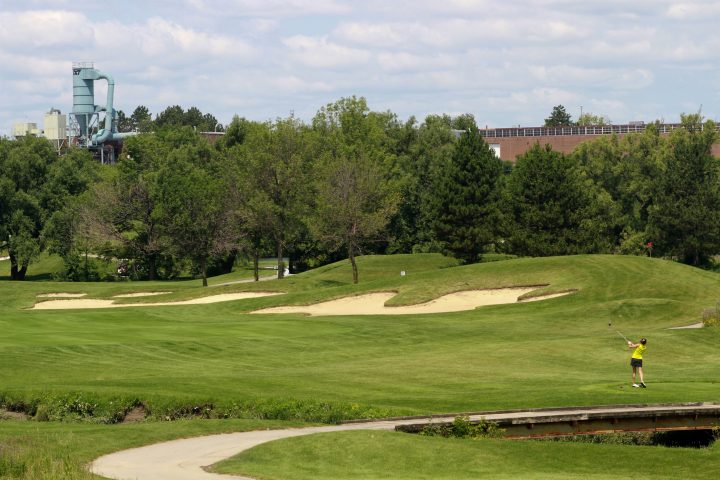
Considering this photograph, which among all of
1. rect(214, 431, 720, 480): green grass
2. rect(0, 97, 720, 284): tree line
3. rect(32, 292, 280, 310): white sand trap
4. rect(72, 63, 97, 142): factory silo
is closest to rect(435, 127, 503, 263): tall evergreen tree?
rect(0, 97, 720, 284): tree line

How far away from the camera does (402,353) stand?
46.9 m

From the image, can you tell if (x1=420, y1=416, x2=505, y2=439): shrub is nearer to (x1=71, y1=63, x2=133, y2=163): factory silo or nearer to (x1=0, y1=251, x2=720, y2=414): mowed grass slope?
(x1=0, y1=251, x2=720, y2=414): mowed grass slope

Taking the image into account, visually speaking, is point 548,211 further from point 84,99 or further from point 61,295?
point 84,99

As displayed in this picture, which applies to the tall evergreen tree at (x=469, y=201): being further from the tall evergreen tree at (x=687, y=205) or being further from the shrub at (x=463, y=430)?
the shrub at (x=463, y=430)

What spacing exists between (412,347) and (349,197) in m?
37.8

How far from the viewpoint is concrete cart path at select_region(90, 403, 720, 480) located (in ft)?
72.4

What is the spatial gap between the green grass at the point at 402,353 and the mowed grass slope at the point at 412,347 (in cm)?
10

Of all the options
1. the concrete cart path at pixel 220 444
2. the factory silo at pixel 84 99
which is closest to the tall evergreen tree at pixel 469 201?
the concrete cart path at pixel 220 444

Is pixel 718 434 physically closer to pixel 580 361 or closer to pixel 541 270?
pixel 580 361

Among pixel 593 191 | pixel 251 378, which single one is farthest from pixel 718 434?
pixel 593 191

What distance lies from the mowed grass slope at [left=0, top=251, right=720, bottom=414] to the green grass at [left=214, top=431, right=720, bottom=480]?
4.60 metres

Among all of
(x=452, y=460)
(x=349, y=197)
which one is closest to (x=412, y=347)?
(x=452, y=460)

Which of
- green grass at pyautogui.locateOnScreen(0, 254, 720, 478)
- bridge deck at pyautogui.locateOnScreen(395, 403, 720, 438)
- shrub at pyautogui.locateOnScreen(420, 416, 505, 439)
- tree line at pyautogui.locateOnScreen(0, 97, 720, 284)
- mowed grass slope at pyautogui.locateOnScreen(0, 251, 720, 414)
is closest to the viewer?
shrub at pyautogui.locateOnScreen(420, 416, 505, 439)

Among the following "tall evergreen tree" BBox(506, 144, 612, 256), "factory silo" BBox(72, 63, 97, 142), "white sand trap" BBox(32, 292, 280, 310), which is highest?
"factory silo" BBox(72, 63, 97, 142)
